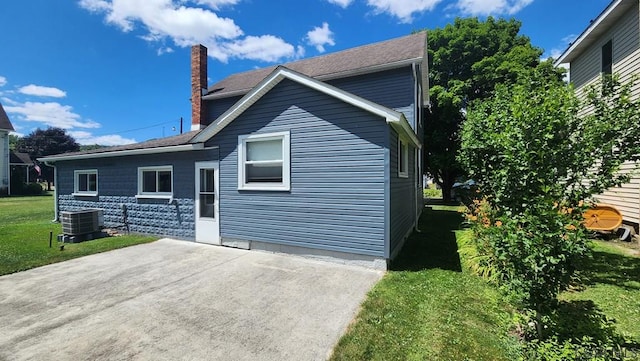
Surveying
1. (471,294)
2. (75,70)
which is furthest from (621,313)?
(75,70)

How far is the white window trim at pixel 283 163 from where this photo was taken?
287 inches

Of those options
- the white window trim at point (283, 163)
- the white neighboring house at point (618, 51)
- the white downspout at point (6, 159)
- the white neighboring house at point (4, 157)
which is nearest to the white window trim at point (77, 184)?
the white window trim at point (283, 163)

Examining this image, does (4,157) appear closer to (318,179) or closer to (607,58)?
(318,179)

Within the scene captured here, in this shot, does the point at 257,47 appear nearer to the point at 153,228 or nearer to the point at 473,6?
the point at 153,228

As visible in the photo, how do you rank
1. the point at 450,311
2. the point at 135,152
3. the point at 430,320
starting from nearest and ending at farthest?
the point at 430,320 < the point at 450,311 < the point at 135,152

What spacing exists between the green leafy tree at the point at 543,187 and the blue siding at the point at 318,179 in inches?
117

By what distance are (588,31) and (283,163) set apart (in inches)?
495

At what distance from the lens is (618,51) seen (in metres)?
9.46

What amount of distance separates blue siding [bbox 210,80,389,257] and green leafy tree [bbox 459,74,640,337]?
2.97 m

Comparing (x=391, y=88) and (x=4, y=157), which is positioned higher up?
(x=391, y=88)

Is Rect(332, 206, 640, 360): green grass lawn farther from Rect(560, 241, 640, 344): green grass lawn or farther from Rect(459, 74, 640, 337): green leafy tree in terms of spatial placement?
Rect(459, 74, 640, 337): green leafy tree

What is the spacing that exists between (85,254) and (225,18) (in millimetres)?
10986

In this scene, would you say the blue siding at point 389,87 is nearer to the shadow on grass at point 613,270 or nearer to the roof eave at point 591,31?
the shadow on grass at point 613,270

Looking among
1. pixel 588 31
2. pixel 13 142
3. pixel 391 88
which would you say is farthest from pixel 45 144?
pixel 588 31
